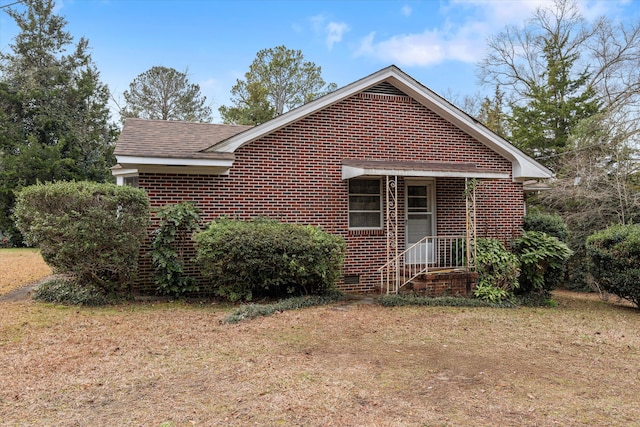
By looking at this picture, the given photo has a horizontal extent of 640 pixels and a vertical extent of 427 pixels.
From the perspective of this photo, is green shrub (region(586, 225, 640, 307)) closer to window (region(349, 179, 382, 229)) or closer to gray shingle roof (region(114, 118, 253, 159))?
window (region(349, 179, 382, 229))

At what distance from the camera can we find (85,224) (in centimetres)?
Result: 760

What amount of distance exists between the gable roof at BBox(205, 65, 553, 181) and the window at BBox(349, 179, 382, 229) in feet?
6.71

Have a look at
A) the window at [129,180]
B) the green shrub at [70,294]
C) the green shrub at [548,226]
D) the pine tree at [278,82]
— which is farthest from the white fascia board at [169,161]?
the pine tree at [278,82]

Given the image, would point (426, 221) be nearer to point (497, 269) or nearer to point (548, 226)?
point (497, 269)

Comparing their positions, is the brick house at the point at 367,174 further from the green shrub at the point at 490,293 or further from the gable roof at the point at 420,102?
the green shrub at the point at 490,293

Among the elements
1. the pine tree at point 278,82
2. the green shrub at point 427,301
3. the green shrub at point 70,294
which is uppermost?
the pine tree at point 278,82

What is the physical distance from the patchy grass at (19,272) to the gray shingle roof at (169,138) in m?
4.37

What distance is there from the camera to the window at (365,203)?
10656 mm

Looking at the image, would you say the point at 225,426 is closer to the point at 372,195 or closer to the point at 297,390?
the point at 297,390

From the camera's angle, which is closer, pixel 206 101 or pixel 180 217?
pixel 180 217

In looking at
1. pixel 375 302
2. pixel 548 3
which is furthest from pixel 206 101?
pixel 375 302

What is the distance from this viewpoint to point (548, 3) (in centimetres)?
2470

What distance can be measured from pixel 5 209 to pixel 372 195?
22.9m

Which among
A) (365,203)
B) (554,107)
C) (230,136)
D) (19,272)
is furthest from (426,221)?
(554,107)
